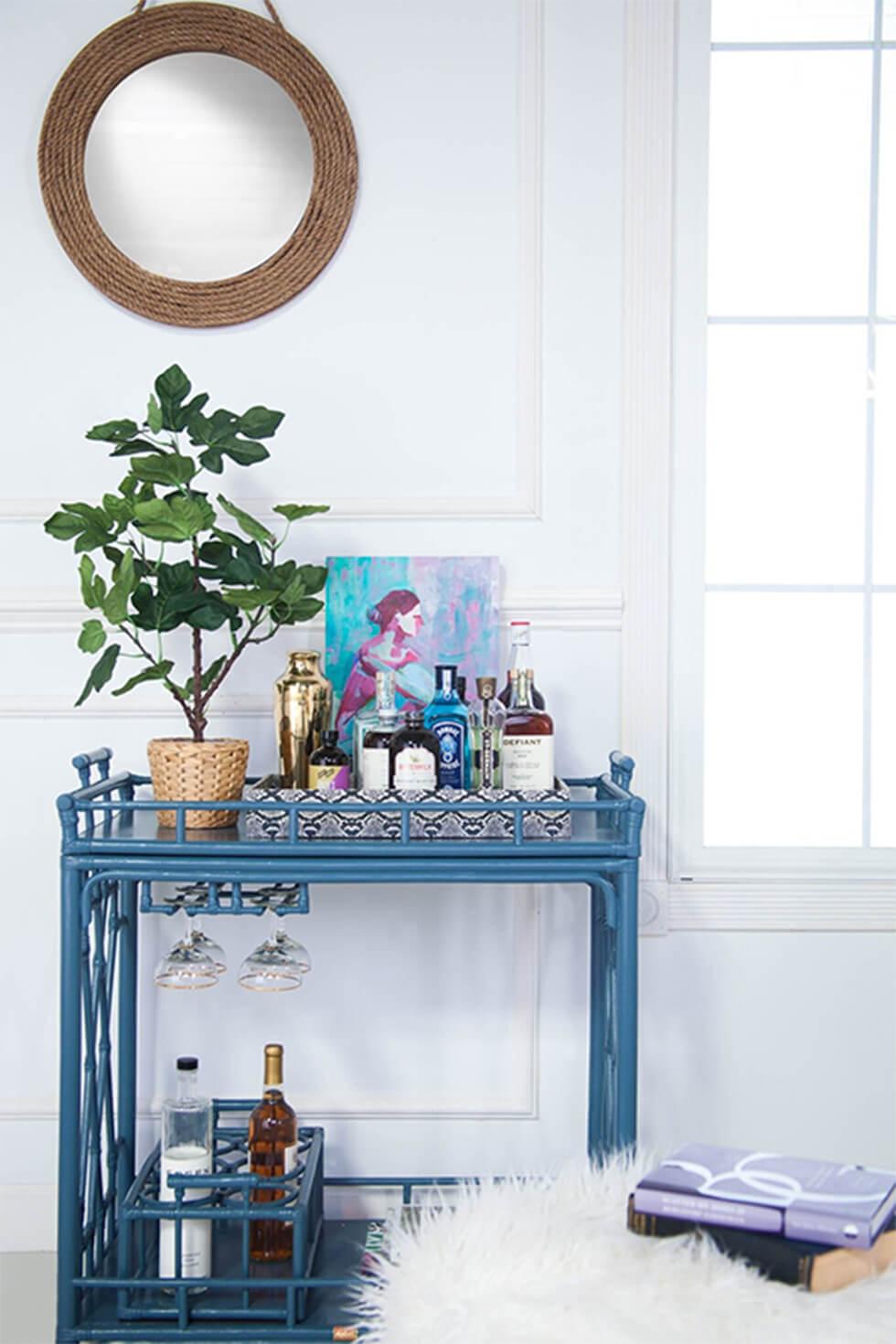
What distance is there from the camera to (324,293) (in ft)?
7.59

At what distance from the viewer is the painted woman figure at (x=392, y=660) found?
226 centimetres

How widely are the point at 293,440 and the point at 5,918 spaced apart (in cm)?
100

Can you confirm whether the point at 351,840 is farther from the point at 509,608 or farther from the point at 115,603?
the point at 509,608

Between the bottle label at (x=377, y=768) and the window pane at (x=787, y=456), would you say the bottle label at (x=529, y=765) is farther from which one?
the window pane at (x=787, y=456)

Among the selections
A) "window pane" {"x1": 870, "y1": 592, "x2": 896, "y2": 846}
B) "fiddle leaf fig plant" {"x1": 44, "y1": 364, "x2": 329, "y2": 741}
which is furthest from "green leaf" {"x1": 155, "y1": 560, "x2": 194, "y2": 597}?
"window pane" {"x1": 870, "y1": 592, "x2": 896, "y2": 846}

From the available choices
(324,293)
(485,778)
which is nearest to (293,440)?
(324,293)

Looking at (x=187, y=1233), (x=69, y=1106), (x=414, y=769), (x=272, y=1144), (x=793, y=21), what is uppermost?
(x=793, y=21)

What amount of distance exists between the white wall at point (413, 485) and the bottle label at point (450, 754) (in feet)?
1.21

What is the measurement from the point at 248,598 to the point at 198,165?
864 mm

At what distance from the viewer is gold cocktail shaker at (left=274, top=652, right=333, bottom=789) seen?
208 cm

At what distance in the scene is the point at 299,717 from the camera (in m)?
A: 2.08

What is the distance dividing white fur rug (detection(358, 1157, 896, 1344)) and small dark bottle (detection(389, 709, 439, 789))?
2.45 ft

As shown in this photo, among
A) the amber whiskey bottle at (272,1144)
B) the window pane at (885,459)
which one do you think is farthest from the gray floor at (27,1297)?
the window pane at (885,459)

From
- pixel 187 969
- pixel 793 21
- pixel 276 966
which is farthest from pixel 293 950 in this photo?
pixel 793 21
